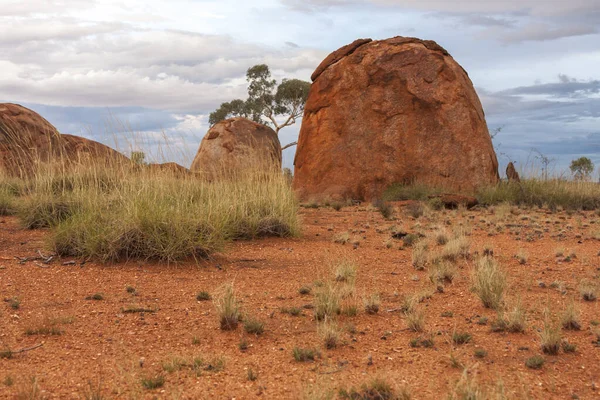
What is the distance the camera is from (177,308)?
5488 mm

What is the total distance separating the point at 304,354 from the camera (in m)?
4.13

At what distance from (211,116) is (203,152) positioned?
1785cm

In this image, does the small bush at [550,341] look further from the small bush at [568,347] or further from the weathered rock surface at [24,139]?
the weathered rock surface at [24,139]

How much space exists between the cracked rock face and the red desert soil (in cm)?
635

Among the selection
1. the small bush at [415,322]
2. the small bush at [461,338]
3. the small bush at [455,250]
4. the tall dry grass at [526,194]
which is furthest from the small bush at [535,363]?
the tall dry grass at [526,194]

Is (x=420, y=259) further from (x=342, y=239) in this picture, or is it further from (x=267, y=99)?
(x=267, y=99)

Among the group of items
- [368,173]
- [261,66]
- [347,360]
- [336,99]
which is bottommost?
[347,360]

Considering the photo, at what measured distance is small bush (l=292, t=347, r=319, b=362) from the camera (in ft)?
13.5

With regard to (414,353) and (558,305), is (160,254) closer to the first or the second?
(414,353)

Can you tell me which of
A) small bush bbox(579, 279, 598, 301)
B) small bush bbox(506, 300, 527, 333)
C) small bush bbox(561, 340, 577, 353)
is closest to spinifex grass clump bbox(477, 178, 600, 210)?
small bush bbox(579, 279, 598, 301)

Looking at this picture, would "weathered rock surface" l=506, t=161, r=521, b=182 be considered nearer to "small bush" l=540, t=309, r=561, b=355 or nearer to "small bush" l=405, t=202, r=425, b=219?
"small bush" l=405, t=202, r=425, b=219

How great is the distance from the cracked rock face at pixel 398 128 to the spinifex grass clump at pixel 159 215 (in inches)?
186

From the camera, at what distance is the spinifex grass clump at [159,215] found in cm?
725

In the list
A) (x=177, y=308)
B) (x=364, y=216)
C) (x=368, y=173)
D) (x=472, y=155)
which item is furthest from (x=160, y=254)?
(x=472, y=155)
